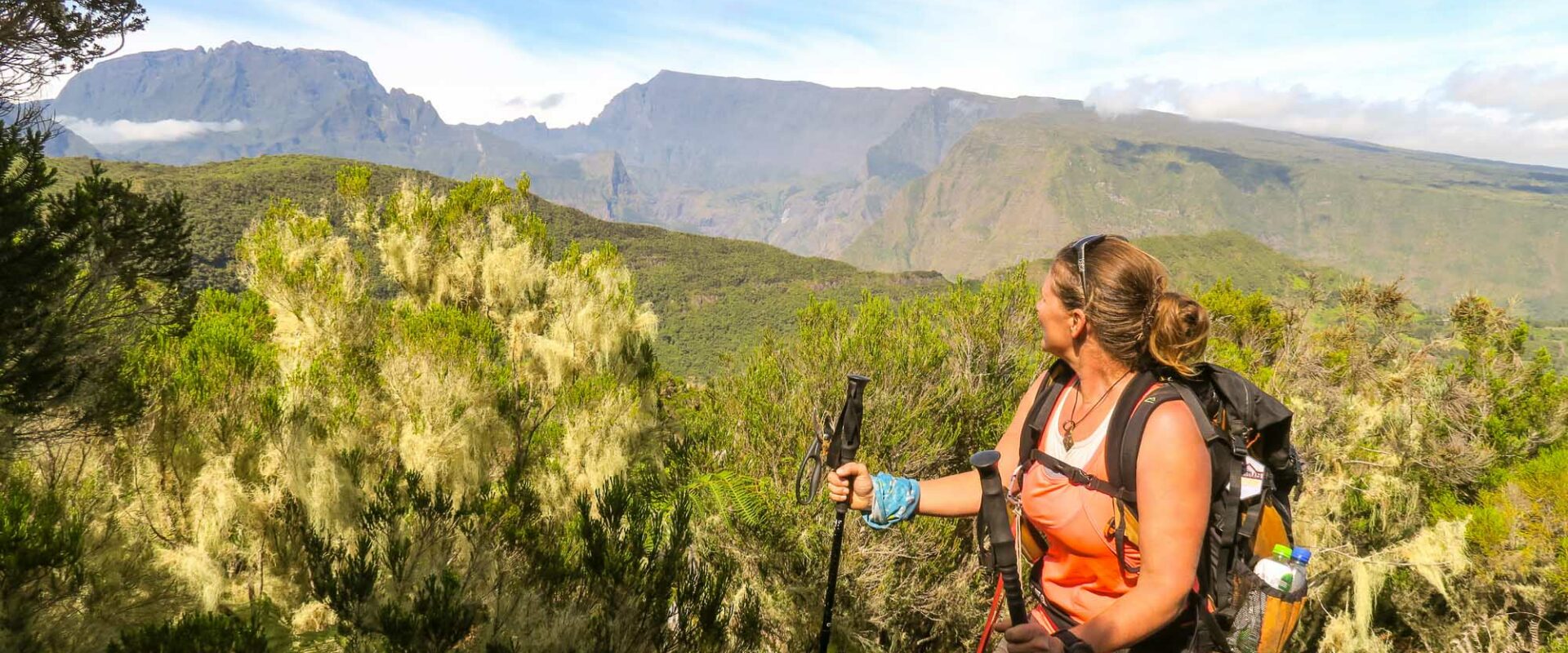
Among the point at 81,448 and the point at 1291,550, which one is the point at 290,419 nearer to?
the point at 81,448

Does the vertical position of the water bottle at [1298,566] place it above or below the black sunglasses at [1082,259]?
below

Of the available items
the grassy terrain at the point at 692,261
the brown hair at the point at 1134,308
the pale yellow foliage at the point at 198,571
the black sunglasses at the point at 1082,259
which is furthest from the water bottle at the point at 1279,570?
the grassy terrain at the point at 692,261

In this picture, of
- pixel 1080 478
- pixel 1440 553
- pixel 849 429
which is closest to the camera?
pixel 1080 478

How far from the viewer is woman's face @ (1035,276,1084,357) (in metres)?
2.11

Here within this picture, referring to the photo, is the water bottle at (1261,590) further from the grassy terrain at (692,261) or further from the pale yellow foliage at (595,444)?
the grassy terrain at (692,261)

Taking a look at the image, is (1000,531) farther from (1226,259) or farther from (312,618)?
(1226,259)

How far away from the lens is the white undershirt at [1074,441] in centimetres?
200

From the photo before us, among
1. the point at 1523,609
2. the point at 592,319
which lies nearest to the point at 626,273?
the point at 592,319

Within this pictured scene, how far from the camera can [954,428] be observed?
24.9 ft

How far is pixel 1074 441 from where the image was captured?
6.96 feet

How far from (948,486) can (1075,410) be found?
22.7 inches

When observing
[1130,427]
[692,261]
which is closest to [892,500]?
[1130,427]

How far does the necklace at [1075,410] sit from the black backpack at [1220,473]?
0.40 feet

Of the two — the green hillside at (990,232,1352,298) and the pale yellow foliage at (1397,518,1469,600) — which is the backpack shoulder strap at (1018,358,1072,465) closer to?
the pale yellow foliage at (1397,518,1469,600)
